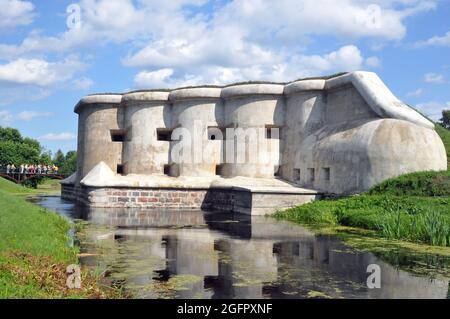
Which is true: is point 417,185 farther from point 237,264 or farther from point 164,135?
point 164,135

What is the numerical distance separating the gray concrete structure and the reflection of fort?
5.43 meters

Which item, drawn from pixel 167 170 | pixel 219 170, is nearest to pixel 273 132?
pixel 219 170

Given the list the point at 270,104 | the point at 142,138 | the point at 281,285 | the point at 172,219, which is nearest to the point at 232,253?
the point at 281,285

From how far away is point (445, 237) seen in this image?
30.4ft

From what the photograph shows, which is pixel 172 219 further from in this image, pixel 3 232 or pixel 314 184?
pixel 3 232

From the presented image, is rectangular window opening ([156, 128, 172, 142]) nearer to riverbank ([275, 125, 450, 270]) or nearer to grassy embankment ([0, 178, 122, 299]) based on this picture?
riverbank ([275, 125, 450, 270])

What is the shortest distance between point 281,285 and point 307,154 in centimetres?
1321

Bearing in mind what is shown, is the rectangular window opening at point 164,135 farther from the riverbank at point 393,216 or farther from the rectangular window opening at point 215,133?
the riverbank at point 393,216

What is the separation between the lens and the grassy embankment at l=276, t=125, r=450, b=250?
9873 millimetres

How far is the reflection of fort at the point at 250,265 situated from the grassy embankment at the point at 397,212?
5.39 ft

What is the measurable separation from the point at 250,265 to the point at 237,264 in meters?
0.22

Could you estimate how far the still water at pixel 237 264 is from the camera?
5.77 m

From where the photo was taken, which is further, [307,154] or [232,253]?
[307,154]

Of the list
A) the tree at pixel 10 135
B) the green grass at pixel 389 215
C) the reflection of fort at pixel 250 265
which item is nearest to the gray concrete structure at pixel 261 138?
the green grass at pixel 389 215
